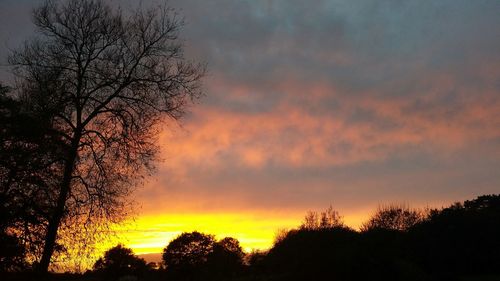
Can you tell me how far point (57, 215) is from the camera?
1653 cm

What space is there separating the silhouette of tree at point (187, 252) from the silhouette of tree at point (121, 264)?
18.8ft

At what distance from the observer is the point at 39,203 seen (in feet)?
56.1

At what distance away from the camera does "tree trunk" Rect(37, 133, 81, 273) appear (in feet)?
53.7

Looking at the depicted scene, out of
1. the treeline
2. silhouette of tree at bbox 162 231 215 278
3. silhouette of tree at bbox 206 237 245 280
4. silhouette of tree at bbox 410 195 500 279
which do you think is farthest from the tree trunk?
silhouette of tree at bbox 162 231 215 278

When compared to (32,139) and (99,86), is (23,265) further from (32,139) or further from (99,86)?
(99,86)

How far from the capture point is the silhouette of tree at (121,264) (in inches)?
2375

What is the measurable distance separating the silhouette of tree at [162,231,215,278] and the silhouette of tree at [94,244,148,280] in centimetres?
573

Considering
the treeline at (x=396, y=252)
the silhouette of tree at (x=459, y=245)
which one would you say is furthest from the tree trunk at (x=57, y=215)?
the silhouette of tree at (x=459, y=245)

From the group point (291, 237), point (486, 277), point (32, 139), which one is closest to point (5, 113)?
point (32, 139)

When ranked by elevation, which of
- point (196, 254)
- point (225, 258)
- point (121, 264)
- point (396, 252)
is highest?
point (196, 254)

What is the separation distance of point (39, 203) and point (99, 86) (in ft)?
15.3

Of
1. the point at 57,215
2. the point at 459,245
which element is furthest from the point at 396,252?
the point at 57,215

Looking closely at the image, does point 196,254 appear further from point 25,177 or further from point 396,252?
point 25,177

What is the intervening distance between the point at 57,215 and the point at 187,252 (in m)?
43.6
